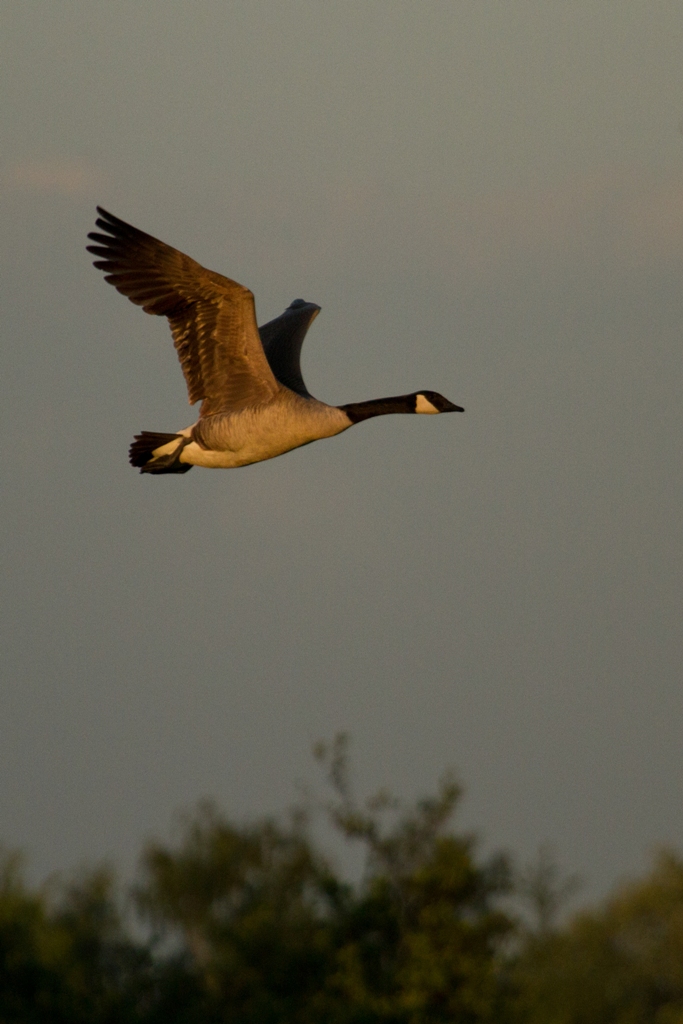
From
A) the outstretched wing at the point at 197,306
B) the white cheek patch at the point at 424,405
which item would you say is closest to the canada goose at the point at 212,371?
the outstretched wing at the point at 197,306

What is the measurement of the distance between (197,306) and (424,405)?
2799 mm

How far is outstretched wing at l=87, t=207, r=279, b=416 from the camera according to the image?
13219 millimetres

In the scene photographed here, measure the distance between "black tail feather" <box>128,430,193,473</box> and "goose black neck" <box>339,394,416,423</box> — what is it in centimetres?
166

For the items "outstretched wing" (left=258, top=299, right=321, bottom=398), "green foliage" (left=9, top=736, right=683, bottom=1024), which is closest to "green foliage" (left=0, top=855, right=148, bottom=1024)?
"green foliage" (left=9, top=736, right=683, bottom=1024)

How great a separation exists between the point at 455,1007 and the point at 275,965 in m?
4.56

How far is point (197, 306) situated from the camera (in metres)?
13.5

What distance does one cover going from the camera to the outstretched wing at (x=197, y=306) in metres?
13.2

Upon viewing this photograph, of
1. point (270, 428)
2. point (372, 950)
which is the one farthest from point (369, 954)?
point (270, 428)

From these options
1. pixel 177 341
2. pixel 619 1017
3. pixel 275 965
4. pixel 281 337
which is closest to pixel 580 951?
pixel 619 1017

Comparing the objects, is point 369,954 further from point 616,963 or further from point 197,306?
point 197,306

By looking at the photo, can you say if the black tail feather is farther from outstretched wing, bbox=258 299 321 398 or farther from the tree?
the tree

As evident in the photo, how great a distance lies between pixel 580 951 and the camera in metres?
34.2

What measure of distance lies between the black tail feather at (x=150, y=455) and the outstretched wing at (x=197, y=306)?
782 mm

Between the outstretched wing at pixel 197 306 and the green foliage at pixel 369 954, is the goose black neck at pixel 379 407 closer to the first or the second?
the outstretched wing at pixel 197 306
